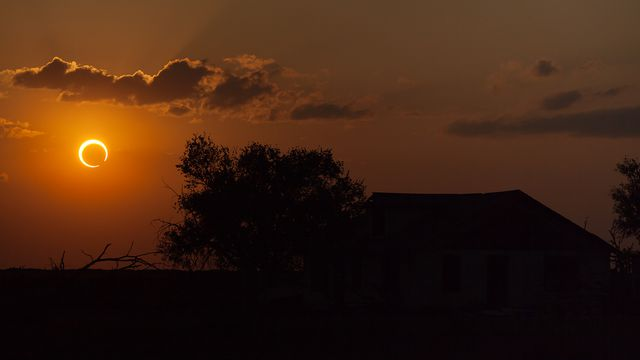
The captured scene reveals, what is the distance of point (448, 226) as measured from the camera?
39.2 metres

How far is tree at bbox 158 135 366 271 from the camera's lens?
35562 millimetres

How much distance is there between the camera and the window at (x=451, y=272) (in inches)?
1523

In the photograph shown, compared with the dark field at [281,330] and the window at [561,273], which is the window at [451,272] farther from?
the window at [561,273]

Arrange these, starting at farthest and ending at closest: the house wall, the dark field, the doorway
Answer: the doorway → the house wall → the dark field

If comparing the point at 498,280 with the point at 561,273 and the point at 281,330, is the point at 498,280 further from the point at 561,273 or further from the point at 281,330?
the point at 281,330

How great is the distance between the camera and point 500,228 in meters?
39.1

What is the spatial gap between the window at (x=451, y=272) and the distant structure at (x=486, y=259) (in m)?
0.05

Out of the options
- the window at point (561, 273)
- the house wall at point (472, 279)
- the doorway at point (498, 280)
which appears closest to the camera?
the house wall at point (472, 279)

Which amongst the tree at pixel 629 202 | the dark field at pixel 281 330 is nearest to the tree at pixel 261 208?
the dark field at pixel 281 330

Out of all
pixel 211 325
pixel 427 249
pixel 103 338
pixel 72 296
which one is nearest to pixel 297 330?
pixel 211 325

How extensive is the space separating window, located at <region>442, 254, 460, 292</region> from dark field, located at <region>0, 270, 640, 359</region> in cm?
143

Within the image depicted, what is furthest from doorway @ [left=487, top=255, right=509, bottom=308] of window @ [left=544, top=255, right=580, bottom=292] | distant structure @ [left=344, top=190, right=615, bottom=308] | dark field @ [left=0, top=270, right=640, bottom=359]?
dark field @ [left=0, top=270, right=640, bottom=359]

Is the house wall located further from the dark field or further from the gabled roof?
the dark field

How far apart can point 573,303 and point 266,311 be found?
1435cm
